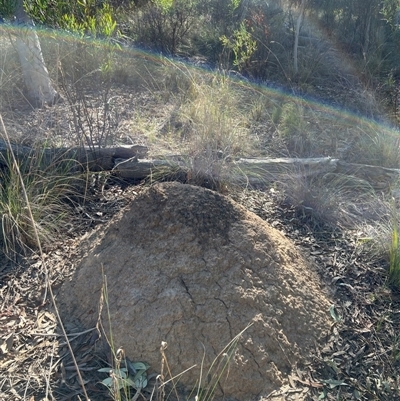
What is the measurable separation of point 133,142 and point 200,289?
2752mm

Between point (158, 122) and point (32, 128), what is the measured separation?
1.38 meters

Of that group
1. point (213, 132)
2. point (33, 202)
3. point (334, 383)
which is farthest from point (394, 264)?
point (33, 202)

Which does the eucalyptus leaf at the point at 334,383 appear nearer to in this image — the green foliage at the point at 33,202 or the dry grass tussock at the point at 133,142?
the dry grass tussock at the point at 133,142

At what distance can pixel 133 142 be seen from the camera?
5.13m

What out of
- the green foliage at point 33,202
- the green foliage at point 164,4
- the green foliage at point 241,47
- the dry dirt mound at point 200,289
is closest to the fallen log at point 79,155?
the green foliage at point 33,202

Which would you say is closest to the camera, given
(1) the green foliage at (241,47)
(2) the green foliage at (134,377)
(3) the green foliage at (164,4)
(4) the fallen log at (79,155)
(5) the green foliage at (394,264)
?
(2) the green foliage at (134,377)

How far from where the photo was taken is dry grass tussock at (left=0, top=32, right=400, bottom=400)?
2.67 m

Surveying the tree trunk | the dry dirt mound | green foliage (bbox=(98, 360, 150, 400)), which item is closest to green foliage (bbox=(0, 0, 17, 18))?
the tree trunk

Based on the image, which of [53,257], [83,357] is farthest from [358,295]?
[53,257]

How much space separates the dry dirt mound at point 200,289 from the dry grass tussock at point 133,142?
269 mm

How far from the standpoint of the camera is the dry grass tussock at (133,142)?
8.75 ft

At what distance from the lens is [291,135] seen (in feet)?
18.4

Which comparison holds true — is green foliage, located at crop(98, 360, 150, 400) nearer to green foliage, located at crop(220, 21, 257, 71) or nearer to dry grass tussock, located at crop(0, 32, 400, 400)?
dry grass tussock, located at crop(0, 32, 400, 400)

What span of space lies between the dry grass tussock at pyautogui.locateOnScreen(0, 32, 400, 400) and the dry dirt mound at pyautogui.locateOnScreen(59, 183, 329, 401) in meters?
0.27
